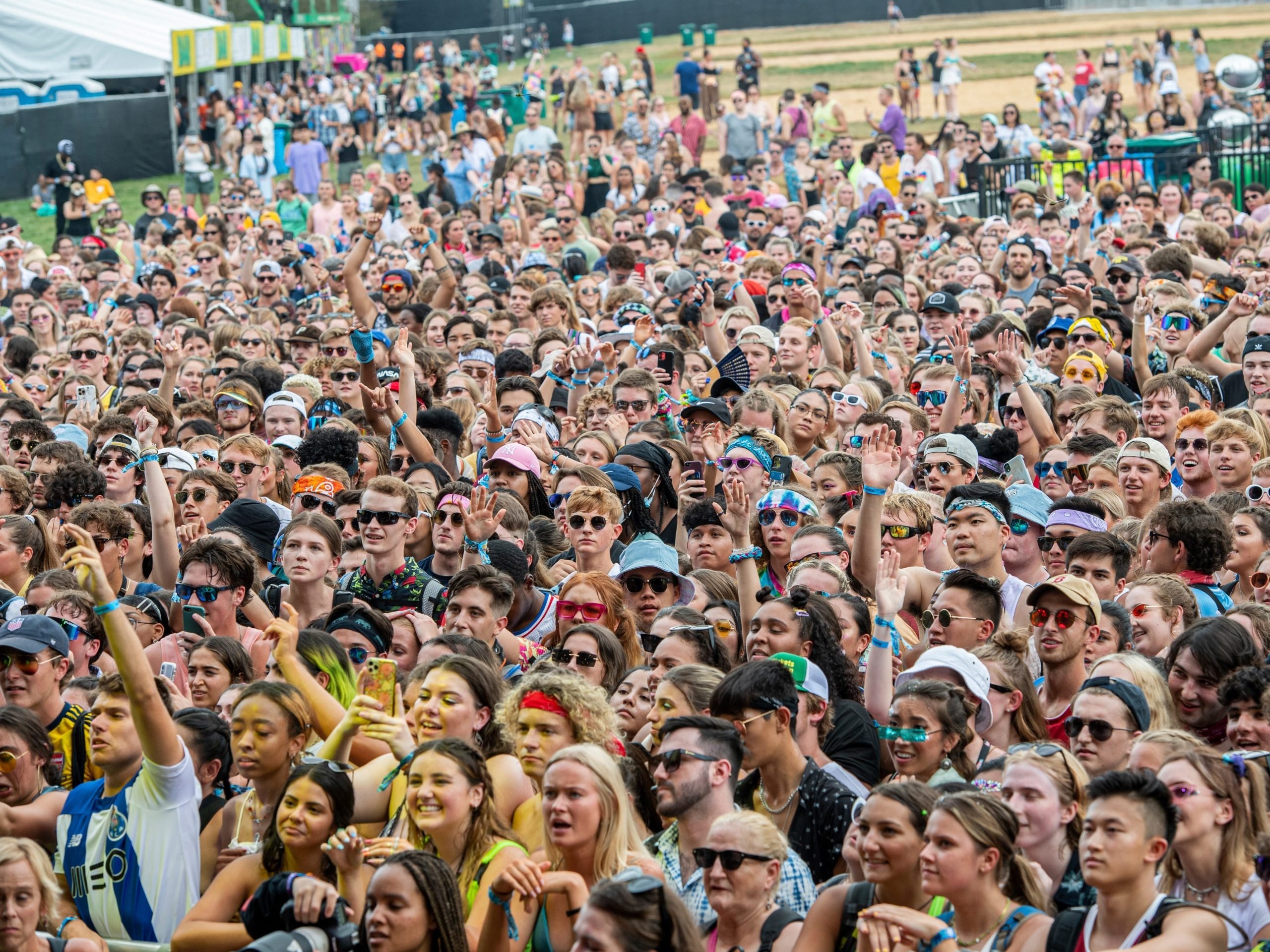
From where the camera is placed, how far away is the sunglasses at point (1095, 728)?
543 centimetres

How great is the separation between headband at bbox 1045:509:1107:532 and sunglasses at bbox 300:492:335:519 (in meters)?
3.68

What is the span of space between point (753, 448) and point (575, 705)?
3322mm

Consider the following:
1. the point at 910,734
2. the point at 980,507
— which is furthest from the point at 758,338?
the point at 910,734

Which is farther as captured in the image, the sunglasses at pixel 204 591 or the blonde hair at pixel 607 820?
the sunglasses at pixel 204 591

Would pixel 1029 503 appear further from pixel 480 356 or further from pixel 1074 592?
pixel 480 356

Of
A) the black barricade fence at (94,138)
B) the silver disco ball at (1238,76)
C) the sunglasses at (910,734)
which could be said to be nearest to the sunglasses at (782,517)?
the sunglasses at (910,734)

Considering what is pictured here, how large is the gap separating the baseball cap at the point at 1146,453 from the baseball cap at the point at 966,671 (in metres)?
2.82

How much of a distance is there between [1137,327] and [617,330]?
382 cm

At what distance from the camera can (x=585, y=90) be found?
3172cm

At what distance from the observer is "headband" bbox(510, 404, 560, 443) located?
975 centimetres

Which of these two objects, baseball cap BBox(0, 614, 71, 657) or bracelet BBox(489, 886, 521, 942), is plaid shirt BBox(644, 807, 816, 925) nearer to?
bracelet BBox(489, 886, 521, 942)

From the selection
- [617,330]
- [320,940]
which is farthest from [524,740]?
[617,330]

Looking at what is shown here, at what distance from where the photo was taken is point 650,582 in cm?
746

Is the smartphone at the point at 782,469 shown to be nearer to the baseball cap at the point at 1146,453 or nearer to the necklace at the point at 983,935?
the baseball cap at the point at 1146,453
